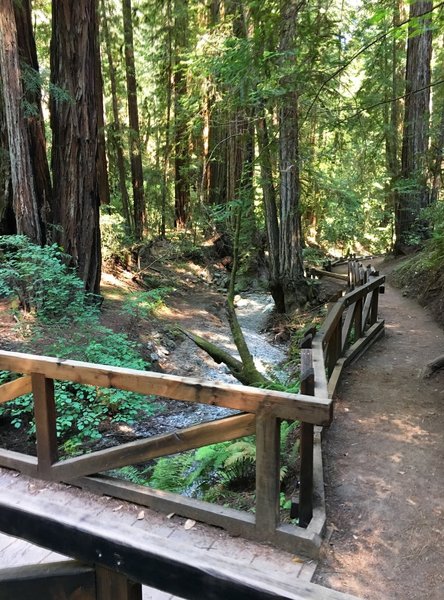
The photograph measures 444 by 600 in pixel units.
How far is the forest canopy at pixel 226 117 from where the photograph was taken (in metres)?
8.03

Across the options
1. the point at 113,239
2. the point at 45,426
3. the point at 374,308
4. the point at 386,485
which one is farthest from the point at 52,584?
the point at 113,239

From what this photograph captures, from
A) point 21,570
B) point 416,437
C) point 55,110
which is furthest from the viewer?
point 55,110

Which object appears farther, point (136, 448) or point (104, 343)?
point (104, 343)

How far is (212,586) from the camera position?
1190 mm

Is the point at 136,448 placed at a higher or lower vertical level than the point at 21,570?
lower

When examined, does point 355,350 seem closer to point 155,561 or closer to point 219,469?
point 219,469

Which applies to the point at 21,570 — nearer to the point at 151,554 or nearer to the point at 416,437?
the point at 151,554

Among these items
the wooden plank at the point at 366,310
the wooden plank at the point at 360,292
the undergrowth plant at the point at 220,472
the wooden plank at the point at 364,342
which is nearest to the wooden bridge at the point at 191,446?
the undergrowth plant at the point at 220,472

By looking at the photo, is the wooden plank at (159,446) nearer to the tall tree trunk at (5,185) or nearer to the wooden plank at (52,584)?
the wooden plank at (52,584)

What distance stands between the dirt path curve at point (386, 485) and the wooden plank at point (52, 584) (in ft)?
7.08

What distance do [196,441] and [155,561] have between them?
6.24ft

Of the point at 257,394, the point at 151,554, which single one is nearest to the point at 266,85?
the point at 257,394

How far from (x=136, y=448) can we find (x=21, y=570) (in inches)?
77.1

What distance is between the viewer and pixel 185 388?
9.85 ft
